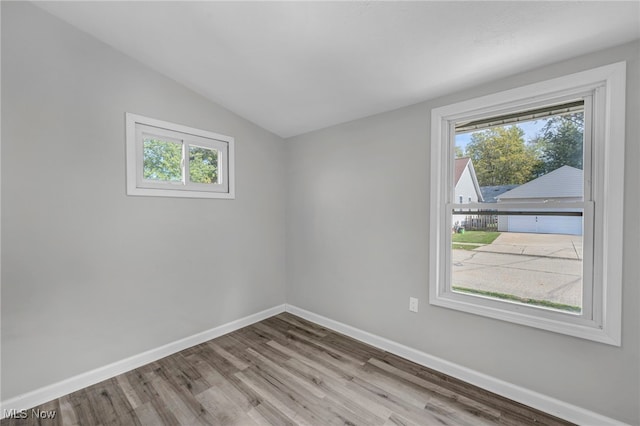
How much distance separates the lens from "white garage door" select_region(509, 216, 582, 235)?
1652mm

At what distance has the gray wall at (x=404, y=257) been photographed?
4.80 feet

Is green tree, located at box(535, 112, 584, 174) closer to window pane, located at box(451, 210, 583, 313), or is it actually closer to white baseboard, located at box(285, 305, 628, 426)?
window pane, located at box(451, 210, 583, 313)

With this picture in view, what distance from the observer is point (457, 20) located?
4.61ft

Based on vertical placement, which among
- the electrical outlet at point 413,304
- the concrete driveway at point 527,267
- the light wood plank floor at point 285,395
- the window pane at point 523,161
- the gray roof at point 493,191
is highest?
the window pane at point 523,161

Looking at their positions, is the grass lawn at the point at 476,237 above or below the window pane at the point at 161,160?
below

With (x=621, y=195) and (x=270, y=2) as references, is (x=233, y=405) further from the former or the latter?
(x=621, y=195)

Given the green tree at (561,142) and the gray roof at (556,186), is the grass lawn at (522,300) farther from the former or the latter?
the green tree at (561,142)

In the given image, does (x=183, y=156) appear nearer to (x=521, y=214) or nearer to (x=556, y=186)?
(x=521, y=214)

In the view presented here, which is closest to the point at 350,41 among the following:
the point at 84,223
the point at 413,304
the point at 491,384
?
the point at 413,304

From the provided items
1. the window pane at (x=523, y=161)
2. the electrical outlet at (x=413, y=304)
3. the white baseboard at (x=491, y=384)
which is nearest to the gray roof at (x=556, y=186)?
the window pane at (x=523, y=161)

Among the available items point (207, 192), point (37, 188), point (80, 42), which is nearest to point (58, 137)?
point (37, 188)

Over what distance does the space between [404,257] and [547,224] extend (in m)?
0.99

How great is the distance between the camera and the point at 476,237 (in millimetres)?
2016

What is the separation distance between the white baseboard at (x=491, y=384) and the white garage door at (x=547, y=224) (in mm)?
1041
